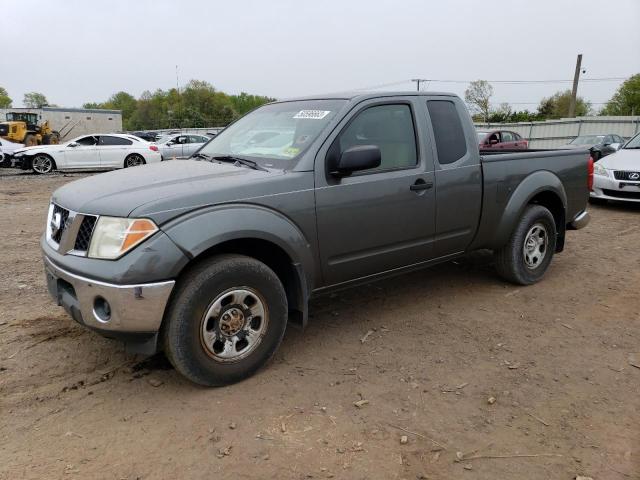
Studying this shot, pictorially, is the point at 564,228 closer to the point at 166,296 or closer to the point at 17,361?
the point at 166,296

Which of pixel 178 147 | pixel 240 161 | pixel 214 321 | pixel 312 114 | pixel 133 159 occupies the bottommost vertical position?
pixel 133 159

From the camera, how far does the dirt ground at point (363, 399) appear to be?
259cm

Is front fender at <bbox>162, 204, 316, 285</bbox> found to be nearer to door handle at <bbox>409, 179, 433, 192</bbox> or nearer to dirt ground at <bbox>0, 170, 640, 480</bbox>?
dirt ground at <bbox>0, 170, 640, 480</bbox>

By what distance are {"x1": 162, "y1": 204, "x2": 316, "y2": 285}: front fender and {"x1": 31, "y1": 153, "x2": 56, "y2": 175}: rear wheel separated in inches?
682

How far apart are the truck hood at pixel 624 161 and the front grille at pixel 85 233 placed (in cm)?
964

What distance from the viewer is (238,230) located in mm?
3152

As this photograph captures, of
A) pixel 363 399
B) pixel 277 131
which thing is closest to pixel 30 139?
pixel 277 131

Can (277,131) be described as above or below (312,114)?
below

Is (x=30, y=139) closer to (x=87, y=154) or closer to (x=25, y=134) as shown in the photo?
(x=25, y=134)

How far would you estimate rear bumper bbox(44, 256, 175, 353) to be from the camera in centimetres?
286

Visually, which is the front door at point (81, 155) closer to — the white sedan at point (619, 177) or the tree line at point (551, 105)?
the white sedan at point (619, 177)

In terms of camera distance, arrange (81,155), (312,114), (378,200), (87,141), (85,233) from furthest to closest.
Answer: (87,141), (81,155), (312,114), (378,200), (85,233)

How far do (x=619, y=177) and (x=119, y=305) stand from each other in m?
9.67

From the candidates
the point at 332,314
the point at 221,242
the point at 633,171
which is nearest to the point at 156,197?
the point at 221,242
